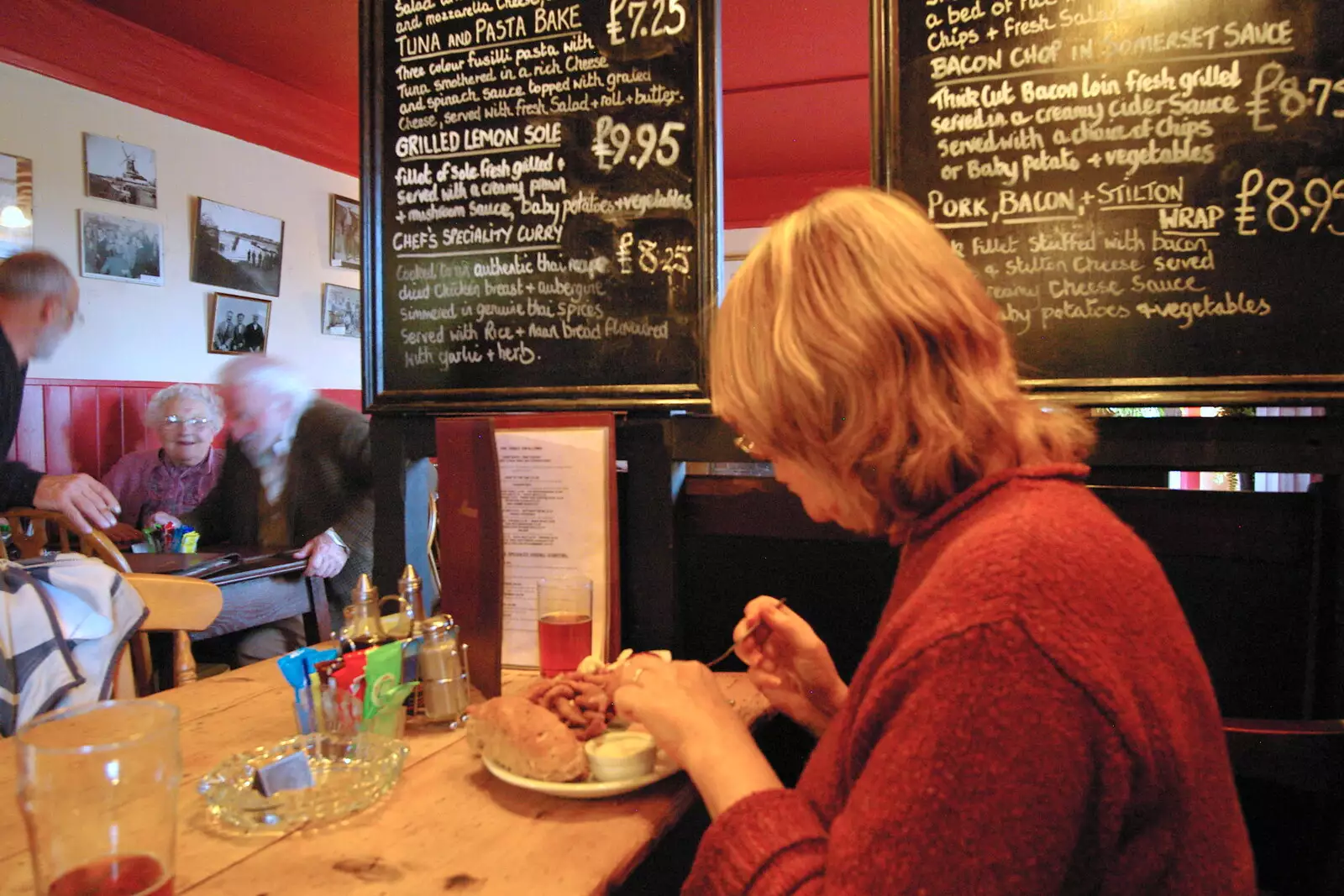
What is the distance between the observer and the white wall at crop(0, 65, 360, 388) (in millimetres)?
3977

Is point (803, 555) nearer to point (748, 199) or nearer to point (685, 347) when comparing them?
point (685, 347)

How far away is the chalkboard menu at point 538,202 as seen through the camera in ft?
5.70

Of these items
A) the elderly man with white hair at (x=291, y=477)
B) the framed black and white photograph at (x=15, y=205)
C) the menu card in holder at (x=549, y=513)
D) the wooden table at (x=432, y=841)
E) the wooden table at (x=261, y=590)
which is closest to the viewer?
the wooden table at (x=432, y=841)

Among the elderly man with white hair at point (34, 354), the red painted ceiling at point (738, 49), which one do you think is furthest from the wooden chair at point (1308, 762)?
the elderly man with white hair at point (34, 354)

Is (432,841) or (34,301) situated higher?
(34,301)

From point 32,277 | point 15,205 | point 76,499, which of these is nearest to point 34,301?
point 32,277

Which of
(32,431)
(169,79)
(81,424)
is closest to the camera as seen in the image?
(32,431)

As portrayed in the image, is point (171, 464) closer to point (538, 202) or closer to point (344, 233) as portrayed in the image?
point (344, 233)

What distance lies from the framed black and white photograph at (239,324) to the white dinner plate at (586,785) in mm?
4482

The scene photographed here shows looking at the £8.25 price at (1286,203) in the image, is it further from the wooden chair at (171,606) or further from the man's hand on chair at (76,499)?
the man's hand on chair at (76,499)

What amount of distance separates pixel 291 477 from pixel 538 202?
7.90 feet

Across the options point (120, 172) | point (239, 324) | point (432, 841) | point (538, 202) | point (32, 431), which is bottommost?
point (432, 841)

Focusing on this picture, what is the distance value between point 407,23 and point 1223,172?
1.69m

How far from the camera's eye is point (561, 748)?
3.73 feet
